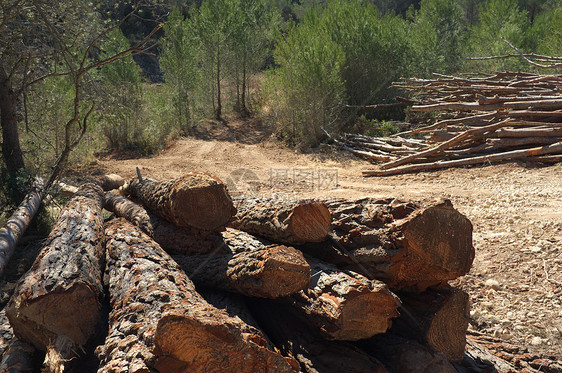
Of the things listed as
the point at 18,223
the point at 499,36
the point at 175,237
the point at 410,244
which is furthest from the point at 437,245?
the point at 499,36

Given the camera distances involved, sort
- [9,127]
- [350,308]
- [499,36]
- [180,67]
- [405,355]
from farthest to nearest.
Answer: [499,36] < [180,67] < [9,127] < [405,355] < [350,308]

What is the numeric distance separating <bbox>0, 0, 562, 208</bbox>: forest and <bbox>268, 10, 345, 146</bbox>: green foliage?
0.12 feet

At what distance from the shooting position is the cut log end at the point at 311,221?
279 cm

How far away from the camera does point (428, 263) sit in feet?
8.25

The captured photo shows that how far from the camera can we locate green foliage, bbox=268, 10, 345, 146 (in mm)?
12359

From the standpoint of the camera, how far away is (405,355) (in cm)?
244

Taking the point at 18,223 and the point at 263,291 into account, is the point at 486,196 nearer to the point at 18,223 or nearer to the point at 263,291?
the point at 263,291

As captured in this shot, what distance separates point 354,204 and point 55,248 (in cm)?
205

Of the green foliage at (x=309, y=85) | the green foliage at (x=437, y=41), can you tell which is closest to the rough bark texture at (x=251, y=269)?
the green foliage at (x=309, y=85)

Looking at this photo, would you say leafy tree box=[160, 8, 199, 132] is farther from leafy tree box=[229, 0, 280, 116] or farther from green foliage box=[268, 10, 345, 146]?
green foliage box=[268, 10, 345, 146]

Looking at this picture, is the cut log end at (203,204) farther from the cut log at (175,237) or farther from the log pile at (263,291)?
the cut log at (175,237)

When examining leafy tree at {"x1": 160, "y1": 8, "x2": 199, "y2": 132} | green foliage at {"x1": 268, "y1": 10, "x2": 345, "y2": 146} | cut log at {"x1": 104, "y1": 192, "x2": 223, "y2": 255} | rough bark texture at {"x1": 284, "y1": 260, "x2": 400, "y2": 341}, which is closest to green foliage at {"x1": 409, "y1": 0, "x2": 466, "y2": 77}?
green foliage at {"x1": 268, "y1": 10, "x2": 345, "y2": 146}

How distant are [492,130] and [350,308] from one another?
7.94 meters

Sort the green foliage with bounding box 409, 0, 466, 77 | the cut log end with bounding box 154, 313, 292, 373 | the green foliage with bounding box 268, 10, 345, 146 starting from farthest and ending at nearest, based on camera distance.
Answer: the green foliage with bounding box 409, 0, 466, 77, the green foliage with bounding box 268, 10, 345, 146, the cut log end with bounding box 154, 313, 292, 373
